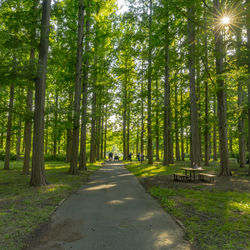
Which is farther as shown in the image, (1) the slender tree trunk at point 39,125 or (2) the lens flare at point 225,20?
(2) the lens flare at point 225,20

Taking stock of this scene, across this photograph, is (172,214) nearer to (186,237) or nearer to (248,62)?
(186,237)

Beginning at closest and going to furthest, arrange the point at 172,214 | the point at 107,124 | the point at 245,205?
the point at 172,214
the point at 245,205
the point at 107,124

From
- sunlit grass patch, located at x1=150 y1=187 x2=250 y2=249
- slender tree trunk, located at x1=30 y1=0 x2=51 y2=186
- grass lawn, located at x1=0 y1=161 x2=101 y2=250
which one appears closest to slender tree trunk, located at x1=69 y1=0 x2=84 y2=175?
slender tree trunk, located at x1=30 y1=0 x2=51 y2=186

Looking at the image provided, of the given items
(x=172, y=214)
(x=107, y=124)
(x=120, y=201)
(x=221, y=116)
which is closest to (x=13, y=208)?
(x=120, y=201)

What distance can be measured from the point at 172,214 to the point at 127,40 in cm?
1299

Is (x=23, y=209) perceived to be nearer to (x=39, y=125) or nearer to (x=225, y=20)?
(x=39, y=125)

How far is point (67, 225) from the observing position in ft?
15.0

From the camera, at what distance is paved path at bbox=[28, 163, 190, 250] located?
3.63 meters

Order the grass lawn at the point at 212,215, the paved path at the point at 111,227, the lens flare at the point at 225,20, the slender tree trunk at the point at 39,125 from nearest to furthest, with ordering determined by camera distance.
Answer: the paved path at the point at 111,227
the grass lawn at the point at 212,215
the slender tree trunk at the point at 39,125
the lens flare at the point at 225,20

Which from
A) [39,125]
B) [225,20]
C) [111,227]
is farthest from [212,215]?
[225,20]

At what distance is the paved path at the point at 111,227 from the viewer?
363 cm

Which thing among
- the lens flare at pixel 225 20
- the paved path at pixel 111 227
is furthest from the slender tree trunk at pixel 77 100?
the lens flare at pixel 225 20

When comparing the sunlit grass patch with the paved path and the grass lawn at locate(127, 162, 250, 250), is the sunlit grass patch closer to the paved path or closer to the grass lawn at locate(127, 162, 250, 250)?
the grass lawn at locate(127, 162, 250, 250)

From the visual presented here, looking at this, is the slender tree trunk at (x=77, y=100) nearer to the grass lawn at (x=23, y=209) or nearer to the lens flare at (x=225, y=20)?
the grass lawn at (x=23, y=209)
